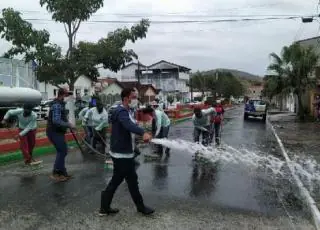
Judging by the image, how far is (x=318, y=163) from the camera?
37.6 ft

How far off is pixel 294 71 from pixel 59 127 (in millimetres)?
26432

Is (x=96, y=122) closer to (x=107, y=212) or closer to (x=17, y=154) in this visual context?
(x=17, y=154)

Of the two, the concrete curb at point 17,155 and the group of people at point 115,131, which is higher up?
the group of people at point 115,131

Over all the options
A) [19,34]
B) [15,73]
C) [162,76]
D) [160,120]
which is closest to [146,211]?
[160,120]

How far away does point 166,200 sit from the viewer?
7.28 meters

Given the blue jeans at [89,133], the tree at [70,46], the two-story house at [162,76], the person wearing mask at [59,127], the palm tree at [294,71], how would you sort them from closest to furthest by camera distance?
the person wearing mask at [59,127] < the blue jeans at [89,133] < the tree at [70,46] < the palm tree at [294,71] < the two-story house at [162,76]

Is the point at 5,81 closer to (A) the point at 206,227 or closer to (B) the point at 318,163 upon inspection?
(B) the point at 318,163

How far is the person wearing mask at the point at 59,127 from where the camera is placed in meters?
8.63

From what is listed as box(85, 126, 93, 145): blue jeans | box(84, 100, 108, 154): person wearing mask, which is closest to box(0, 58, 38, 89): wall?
box(85, 126, 93, 145): blue jeans

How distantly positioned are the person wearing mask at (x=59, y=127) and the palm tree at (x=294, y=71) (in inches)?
1018

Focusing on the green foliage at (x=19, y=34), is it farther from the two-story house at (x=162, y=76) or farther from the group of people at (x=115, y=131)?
the two-story house at (x=162, y=76)

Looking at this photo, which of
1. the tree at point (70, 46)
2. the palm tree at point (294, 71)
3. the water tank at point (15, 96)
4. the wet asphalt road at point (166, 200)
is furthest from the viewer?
the palm tree at point (294, 71)

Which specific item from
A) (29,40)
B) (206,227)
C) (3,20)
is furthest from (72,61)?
(206,227)

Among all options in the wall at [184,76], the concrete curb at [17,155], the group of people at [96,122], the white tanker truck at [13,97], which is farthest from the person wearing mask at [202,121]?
the wall at [184,76]
